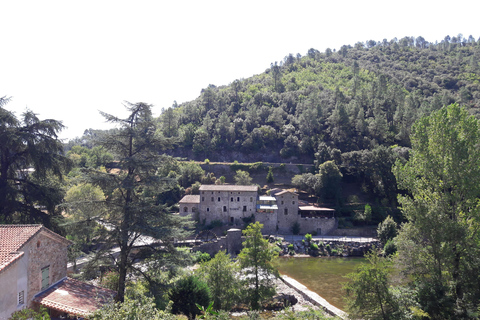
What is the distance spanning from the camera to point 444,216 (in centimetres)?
1454

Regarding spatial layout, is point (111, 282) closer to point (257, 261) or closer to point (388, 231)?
point (257, 261)

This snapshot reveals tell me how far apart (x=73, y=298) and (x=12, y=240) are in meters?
3.18

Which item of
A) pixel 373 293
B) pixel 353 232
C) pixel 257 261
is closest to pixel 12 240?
pixel 257 261

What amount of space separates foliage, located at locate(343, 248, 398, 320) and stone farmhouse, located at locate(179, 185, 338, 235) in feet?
85.8

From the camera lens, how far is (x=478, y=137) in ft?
51.6

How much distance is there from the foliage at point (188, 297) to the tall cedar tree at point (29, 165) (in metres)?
7.74

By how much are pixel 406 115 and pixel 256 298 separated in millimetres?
49688

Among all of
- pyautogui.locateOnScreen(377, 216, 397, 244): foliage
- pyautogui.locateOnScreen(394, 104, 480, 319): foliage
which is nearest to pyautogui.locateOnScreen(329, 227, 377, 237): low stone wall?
pyautogui.locateOnScreen(377, 216, 397, 244): foliage

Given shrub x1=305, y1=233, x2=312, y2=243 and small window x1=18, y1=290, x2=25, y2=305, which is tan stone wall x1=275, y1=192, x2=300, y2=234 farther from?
small window x1=18, y1=290, x2=25, y2=305

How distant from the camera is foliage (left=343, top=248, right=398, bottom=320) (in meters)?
13.2

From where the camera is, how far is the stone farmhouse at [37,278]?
10138 mm

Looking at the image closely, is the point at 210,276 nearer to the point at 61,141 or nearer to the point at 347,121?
the point at 61,141

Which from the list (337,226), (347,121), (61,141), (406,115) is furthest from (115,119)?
(406,115)

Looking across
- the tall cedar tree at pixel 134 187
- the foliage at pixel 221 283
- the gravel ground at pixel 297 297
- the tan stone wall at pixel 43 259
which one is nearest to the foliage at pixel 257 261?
the foliage at pixel 221 283
